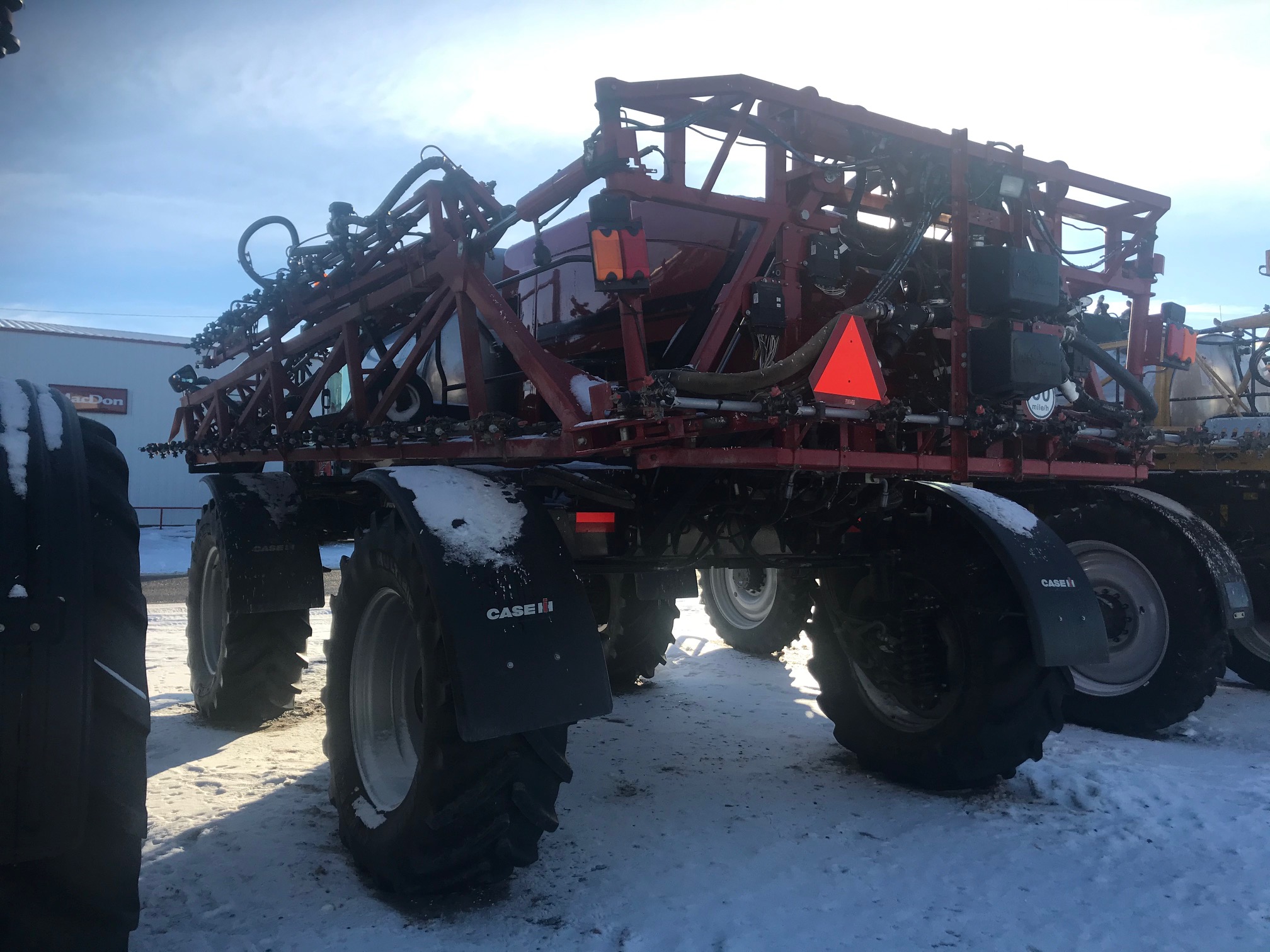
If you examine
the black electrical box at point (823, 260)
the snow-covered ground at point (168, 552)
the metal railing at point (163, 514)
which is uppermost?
the black electrical box at point (823, 260)

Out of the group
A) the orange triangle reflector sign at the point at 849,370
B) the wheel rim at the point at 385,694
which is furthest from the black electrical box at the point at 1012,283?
the wheel rim at the point at 385,694

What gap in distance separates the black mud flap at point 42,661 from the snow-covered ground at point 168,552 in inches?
486

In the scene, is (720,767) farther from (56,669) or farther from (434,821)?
(56,669)

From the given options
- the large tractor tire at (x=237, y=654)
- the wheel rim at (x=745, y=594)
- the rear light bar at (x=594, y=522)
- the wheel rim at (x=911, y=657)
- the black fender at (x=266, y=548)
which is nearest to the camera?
the rear light bar at (x=594, y=522)

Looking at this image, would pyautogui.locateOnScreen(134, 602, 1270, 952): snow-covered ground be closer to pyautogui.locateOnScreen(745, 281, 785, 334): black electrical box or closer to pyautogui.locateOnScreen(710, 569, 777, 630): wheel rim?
pyautogui.locateOnScreen(745, 281, 785, 334): black electrical box

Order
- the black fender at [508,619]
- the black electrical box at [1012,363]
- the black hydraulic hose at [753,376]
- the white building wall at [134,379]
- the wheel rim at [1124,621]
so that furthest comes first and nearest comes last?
the white building wall at [134,379]
the wheel rim at [1124,621]
the black electrical box at [1012,363]
the black hydraulic hose at [753,376]
the black fender at [508,619]

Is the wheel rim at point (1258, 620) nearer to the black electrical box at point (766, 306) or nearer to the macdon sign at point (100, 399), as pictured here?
the black electrical box at point (766, 306)

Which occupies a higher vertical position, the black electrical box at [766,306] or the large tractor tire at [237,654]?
the black electrical box at [766,306]

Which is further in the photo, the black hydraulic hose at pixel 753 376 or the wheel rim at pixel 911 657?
the wheel rim at pixel 911 657

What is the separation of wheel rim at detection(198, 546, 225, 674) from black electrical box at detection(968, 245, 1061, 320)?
4574 mm

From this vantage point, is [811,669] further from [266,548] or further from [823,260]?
[266,548]

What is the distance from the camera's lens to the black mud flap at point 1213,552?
16.7ft

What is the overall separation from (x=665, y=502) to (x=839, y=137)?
5.69 feet

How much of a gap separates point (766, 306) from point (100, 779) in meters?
2.67
